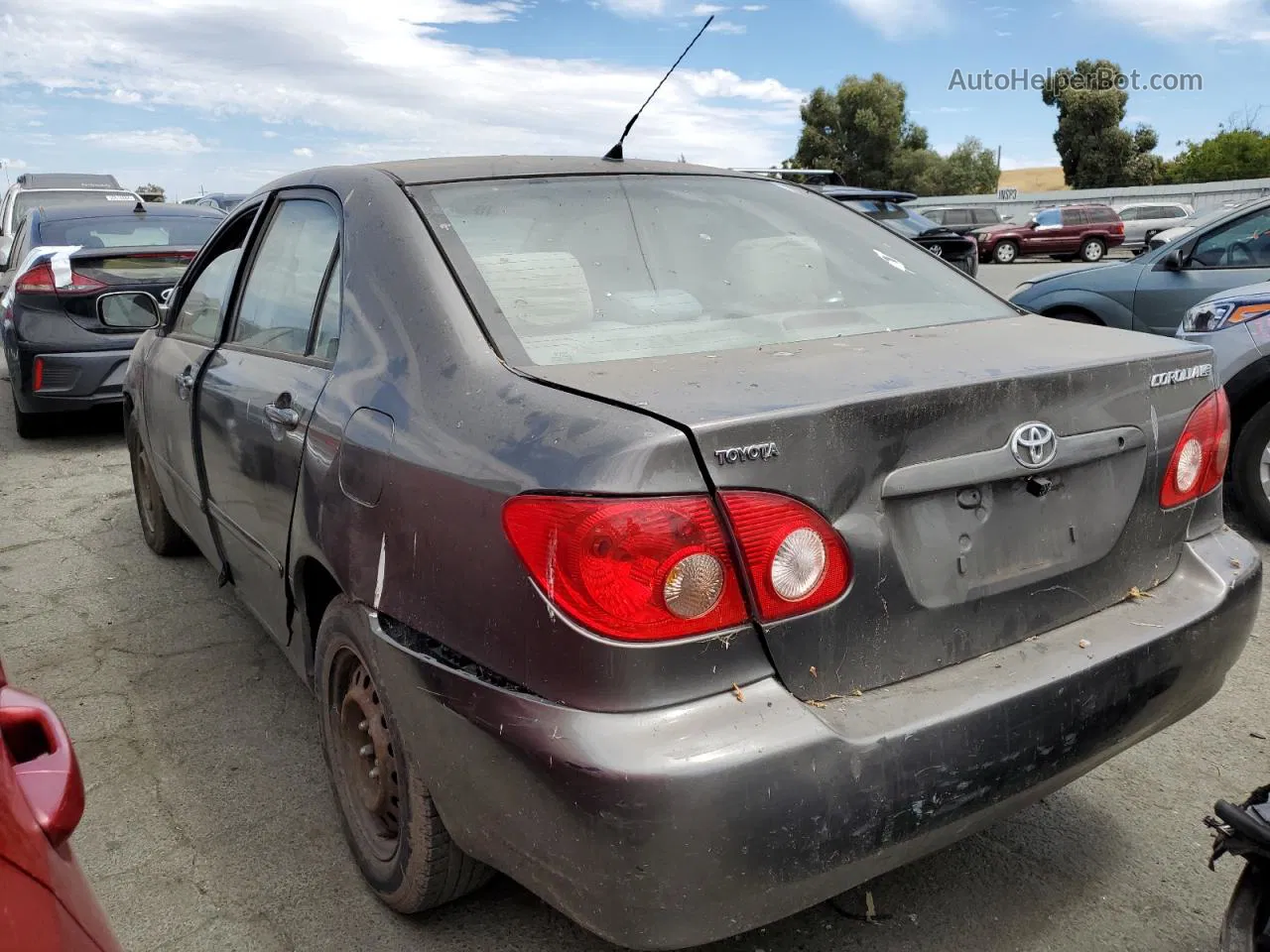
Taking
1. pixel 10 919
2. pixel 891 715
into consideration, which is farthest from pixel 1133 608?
pixel 10 919

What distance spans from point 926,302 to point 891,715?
1300 mm

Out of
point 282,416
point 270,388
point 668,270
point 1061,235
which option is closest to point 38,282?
point 270,388

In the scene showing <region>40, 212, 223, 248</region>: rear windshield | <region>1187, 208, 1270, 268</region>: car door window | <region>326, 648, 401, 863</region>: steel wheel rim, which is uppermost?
<region>1187, 208, 1270, 268</region>: car door window

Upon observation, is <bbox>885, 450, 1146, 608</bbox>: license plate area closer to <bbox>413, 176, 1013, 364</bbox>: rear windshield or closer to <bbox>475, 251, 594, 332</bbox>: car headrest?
<bbox>413, 176, 1013, 364</bbox>: rear windshield

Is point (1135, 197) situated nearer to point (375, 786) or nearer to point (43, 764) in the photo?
point (375, 786)

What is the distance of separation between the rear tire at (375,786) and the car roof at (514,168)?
1.08m

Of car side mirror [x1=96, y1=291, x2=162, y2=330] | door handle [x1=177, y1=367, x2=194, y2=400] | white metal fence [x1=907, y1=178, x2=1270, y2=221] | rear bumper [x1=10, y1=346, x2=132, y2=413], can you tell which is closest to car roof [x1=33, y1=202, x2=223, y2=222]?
rear bumper [x1=10, y1=346, x2=132, y2=413]

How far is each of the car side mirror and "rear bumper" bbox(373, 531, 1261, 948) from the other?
283 cm

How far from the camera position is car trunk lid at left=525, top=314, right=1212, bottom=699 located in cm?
186

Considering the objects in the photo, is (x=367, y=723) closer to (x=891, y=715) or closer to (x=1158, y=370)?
(x=891, y=715)

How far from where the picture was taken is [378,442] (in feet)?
7.38

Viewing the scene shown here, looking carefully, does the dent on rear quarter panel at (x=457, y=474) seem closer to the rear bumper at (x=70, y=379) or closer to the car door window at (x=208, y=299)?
the car door window at (x=208, y=299)

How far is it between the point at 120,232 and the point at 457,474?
6920mm

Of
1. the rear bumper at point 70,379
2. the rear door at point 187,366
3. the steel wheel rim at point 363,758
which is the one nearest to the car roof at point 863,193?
the rear bumper at point 70,379
